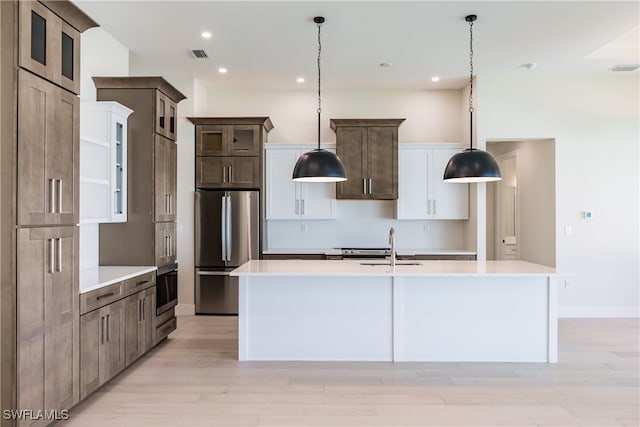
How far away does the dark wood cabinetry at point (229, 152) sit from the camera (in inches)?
229

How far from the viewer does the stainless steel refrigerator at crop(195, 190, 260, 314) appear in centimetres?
575

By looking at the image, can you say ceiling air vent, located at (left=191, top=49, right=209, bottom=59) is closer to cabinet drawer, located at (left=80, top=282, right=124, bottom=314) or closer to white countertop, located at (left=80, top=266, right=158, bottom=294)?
white countertop, located at (left=80, top=266, right=158, bottom=294)

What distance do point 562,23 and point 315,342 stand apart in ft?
12.0

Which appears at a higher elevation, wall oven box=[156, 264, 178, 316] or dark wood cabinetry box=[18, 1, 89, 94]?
dark wood cabinetry box=[18, 1, 89, 94]

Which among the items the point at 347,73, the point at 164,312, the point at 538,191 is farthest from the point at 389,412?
the point at 538,191

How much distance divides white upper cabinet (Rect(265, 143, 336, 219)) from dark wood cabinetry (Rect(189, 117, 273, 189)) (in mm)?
219

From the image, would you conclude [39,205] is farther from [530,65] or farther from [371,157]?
[530,65]

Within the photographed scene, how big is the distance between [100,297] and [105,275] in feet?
1.49

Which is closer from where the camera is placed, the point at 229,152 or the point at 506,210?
the point at 229,152

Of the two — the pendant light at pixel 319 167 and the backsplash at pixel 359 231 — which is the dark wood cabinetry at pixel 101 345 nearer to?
the pendant light at pixel 319 167

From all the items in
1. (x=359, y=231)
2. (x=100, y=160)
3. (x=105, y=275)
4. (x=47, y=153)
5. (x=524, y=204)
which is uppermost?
(x=100, y=160)

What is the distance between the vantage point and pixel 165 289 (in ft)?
14.5

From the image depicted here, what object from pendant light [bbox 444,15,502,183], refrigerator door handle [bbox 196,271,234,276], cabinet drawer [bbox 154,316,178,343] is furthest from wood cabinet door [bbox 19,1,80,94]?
refrigerator door handle [bbox 196,271,234,276]
